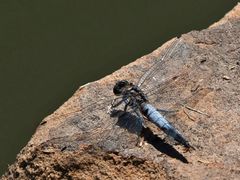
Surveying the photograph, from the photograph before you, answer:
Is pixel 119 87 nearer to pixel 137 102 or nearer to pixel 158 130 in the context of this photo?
pixel 137 102

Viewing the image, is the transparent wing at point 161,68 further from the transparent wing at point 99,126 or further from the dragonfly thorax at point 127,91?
the transparent wing at point 99,126

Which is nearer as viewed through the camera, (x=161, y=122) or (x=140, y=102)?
Answer: (x=161, y=122)

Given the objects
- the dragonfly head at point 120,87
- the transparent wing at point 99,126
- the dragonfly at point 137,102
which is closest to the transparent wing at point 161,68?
the dragonfly at point 137,102

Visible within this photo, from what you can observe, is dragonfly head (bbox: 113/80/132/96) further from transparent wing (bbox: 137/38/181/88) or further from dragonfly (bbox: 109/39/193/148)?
transparent wing (bbox: 137/38/181/88)

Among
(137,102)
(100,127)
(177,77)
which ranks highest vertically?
(177,77)

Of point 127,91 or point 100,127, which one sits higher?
point 127,91

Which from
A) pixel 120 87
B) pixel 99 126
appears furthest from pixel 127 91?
pixel 99 126

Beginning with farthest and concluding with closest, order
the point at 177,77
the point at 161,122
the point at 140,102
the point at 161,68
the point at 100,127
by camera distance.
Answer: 1. the point at 161,68
2. the point at 177,77
3. the point at 140,102
4. the point at 100,127
5. the point at 161,122

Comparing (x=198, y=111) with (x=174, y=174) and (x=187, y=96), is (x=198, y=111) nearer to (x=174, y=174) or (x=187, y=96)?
(x=187, y=96)

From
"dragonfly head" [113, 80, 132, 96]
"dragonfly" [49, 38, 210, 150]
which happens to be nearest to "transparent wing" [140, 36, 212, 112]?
"dragonfly" [49, 38, 210, 150]
